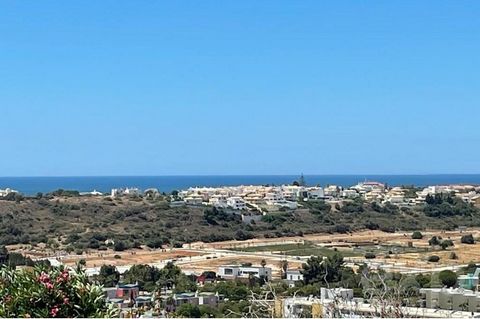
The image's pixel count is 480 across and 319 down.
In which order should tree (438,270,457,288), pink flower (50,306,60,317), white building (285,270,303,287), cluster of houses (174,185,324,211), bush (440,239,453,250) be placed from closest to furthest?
pink flower (50,306,60,317)
tree (438,270,457,288)
white building (285,270,303,287)
bush (440,239,453,250)
cluster of houses (174,185,324,211)

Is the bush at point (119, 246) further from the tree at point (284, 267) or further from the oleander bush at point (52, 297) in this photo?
the oleander bush at point (52, 297)

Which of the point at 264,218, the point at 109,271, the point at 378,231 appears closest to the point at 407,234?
the point at 378,231

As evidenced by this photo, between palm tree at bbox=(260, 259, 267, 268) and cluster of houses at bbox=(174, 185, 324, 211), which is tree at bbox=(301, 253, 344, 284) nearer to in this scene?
palm tree at bbox=(260, 259, 267, 268)

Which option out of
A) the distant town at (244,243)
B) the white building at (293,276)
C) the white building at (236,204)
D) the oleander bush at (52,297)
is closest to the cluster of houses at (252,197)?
the white building at (236,204)

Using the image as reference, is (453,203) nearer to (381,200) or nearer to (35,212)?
(381,200)

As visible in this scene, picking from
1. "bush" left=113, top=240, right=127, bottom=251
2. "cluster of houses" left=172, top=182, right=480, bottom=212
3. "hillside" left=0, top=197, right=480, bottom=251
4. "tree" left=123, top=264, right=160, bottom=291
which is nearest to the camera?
"tree" left=123, top=264, right=160, bottom=291

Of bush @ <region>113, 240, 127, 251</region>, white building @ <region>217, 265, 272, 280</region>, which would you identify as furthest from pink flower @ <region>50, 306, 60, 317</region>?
bush @ <region>113, 240, 127, 251</region>

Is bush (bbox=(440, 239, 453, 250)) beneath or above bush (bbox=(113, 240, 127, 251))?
above
